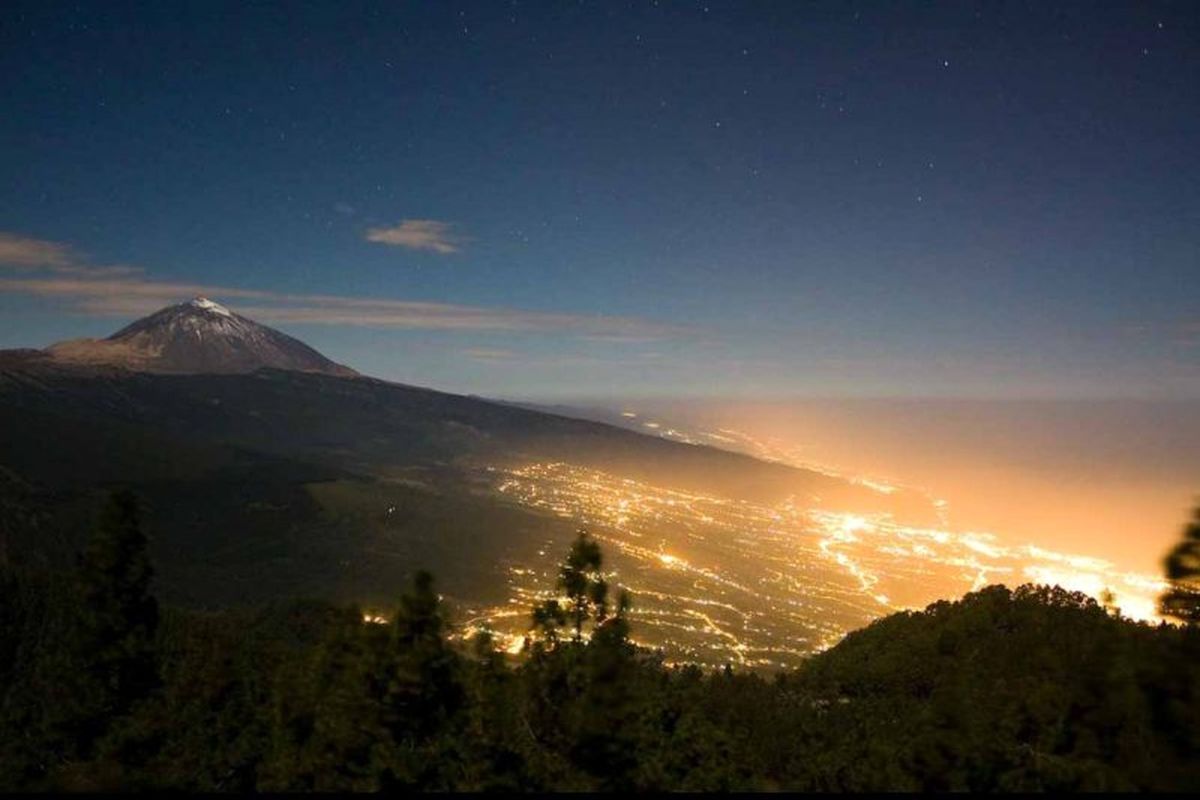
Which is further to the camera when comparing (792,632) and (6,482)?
(6,482)

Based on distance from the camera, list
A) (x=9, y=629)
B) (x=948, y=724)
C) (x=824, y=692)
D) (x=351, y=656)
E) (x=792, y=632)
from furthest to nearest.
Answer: (x=792, y=632) → (x=9, y=629) → (x=824, y=692) → (x=351, y=656) → (x=948, y=724)

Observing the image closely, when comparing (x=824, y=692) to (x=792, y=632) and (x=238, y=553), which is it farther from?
(x=238, y=553)

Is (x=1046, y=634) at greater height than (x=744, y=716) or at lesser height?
greater

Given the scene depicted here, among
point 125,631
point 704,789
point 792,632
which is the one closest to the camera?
point 704,789

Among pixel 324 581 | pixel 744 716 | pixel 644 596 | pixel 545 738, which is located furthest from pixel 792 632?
pixel 545 738

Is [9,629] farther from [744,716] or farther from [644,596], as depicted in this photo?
[644,596]

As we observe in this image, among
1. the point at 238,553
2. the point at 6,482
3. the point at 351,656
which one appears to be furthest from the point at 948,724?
the point at 6,482

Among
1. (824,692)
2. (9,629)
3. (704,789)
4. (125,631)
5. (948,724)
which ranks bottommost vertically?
(9,629)
